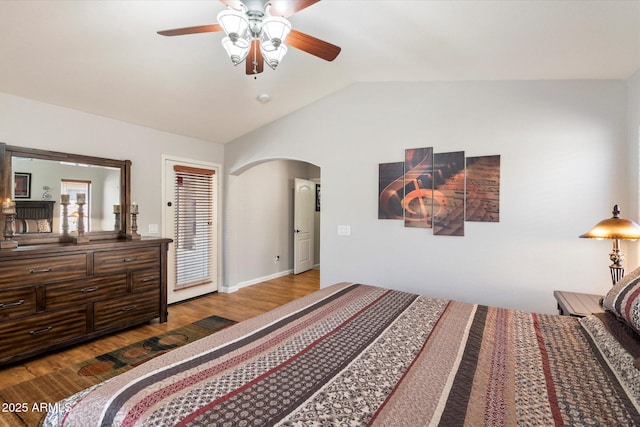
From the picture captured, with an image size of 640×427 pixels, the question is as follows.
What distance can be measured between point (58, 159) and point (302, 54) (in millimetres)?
2612

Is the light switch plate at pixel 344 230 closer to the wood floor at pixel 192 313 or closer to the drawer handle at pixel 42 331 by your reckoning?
the wood floor at pixel 192 313

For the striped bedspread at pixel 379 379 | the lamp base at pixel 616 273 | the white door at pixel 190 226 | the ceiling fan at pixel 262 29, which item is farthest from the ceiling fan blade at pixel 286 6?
the white door at pixel 190 226

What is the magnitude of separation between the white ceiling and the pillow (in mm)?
1459

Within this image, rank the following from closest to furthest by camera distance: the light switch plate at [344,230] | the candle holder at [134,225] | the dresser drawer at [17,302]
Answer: the dresser drawer at [17,302] < the candle holder at [134,225] < the light switch plate at [344,230]

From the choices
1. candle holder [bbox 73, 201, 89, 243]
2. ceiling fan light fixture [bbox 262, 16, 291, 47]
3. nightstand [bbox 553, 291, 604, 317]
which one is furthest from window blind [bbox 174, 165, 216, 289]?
nightstand [bbox 553, 291, 604, 317]

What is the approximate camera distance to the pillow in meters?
1.30

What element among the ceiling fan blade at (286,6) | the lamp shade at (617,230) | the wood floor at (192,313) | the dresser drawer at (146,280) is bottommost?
the wood floor at (192,313)

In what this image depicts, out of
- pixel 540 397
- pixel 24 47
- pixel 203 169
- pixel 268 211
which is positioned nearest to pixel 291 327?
pixel 540 397

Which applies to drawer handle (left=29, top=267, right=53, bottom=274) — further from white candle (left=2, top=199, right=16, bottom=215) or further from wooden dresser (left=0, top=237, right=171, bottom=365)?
white candle (left=2, top=199, right=16, bottom=215)

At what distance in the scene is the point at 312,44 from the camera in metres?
1.96

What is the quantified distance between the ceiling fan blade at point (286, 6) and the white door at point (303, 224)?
14.4 feet

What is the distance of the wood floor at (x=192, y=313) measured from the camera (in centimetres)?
254

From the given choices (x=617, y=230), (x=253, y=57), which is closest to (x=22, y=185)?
(x=253, y=57)

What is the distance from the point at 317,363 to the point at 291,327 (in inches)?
15.1
